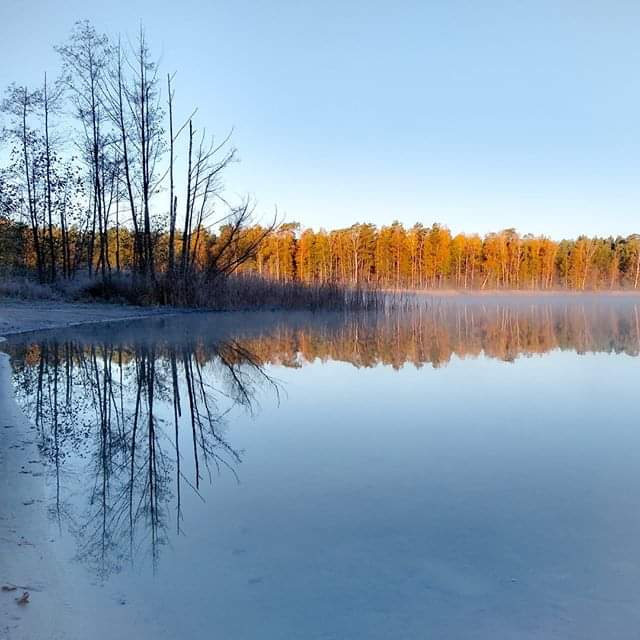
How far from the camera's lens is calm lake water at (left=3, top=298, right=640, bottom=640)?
4.02 ft

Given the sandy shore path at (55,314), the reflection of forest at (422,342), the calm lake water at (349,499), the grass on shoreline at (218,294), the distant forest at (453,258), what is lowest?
the calm lake water at (349,499)

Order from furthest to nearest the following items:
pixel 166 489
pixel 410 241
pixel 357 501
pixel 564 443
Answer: pixel 410 241 → pixel 564 443 → pixel 166 489 → pixel 357 501

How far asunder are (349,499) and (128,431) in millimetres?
1294

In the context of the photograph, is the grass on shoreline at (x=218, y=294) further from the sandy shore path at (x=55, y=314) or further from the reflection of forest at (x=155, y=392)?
the reflection of forest at (x=155, y=392)

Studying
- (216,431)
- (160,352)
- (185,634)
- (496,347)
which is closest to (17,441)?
(216,431)

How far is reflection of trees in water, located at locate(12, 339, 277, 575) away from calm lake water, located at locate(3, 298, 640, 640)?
11 millimetres

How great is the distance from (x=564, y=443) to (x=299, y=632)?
183cm

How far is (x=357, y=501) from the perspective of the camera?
1.84 metres

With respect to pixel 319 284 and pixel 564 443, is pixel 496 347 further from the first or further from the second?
pixel 319 284

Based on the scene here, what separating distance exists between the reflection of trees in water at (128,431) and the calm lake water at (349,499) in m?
0.01

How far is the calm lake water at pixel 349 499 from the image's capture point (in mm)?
1227

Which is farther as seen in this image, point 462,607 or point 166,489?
point 166,489

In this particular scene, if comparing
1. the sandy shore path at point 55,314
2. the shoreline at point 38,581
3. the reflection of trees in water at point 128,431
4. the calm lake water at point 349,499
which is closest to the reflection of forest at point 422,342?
the reflection of trees in water at point 128,431

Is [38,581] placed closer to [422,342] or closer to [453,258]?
[422,342]
